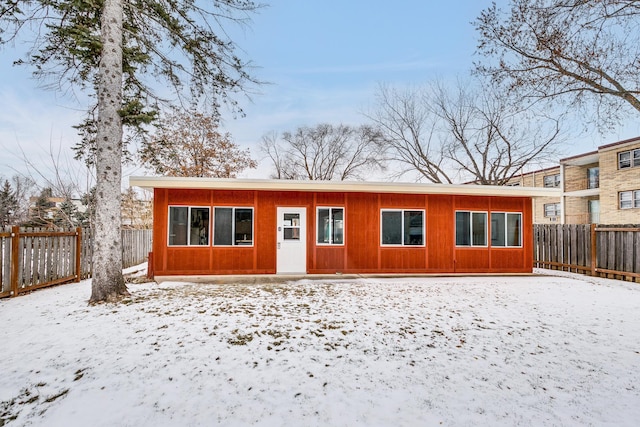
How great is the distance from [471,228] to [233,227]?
7.40m

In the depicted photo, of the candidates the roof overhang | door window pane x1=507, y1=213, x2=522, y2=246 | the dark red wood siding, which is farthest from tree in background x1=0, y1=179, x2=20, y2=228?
the roof overhang

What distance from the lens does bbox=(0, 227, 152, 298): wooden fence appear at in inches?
231

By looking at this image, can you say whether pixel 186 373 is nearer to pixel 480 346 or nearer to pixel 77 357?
pixel 77 357

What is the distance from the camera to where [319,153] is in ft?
87.5

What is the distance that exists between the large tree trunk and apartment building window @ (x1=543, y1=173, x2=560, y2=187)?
2768 centimetres

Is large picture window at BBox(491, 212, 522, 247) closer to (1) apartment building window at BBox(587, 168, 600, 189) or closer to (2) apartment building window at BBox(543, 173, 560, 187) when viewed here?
(1) apartment building window at BBox(587, 168, 600, 189)

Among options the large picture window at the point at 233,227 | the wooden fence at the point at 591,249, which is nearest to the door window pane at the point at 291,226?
the large picture window at the point at 233,227

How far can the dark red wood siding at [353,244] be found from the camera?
828 centimetres

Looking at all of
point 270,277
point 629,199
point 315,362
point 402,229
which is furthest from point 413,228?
point 629,199

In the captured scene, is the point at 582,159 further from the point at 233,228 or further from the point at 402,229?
the point at 233,228

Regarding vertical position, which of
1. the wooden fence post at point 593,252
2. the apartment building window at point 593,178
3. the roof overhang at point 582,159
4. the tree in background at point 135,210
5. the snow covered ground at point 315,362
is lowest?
the snow covered ground at point 315,362

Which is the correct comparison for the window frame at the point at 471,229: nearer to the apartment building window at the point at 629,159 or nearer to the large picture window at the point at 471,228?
the large picture window at the point at 471,228

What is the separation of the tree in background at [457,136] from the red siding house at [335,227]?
10954mm

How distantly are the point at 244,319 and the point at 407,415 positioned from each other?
2980mm
